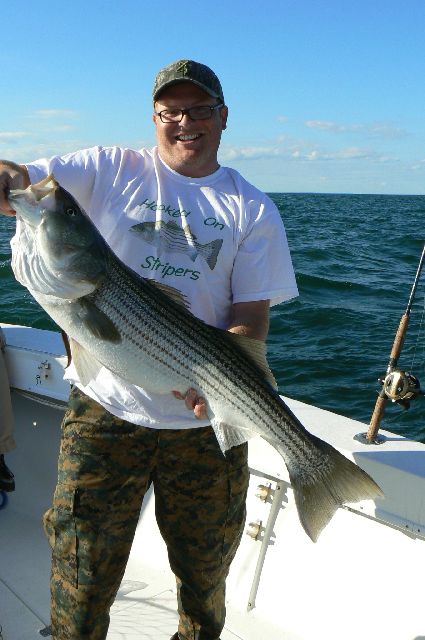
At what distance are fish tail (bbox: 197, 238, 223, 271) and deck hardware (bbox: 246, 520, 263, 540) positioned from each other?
212 centimetres

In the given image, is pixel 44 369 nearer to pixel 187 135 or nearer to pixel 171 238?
pixel 171 238

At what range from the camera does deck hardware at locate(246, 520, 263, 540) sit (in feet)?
15.3

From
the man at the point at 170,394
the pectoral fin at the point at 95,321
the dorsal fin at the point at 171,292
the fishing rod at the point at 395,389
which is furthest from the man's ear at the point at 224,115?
the fishing rod at the point at 395,389

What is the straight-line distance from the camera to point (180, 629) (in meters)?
3.77

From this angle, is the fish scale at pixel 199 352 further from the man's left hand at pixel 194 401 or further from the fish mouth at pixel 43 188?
the fish mouth at pixel 43 188

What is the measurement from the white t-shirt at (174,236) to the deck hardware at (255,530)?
163 cm

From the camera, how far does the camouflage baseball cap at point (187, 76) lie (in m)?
3.40

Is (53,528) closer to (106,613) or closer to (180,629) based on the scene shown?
(106,613)

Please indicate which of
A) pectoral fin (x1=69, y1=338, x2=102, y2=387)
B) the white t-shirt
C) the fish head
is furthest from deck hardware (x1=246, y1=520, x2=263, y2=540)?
the fish head

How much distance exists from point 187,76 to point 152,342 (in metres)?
1.32

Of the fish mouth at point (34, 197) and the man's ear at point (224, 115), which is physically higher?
the man's ear at point (224, 115)

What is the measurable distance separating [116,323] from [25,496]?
11.2ft

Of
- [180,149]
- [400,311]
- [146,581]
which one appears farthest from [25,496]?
[400,311]

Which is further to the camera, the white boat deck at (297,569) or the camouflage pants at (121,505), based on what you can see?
the white boat deck at (297,569)
